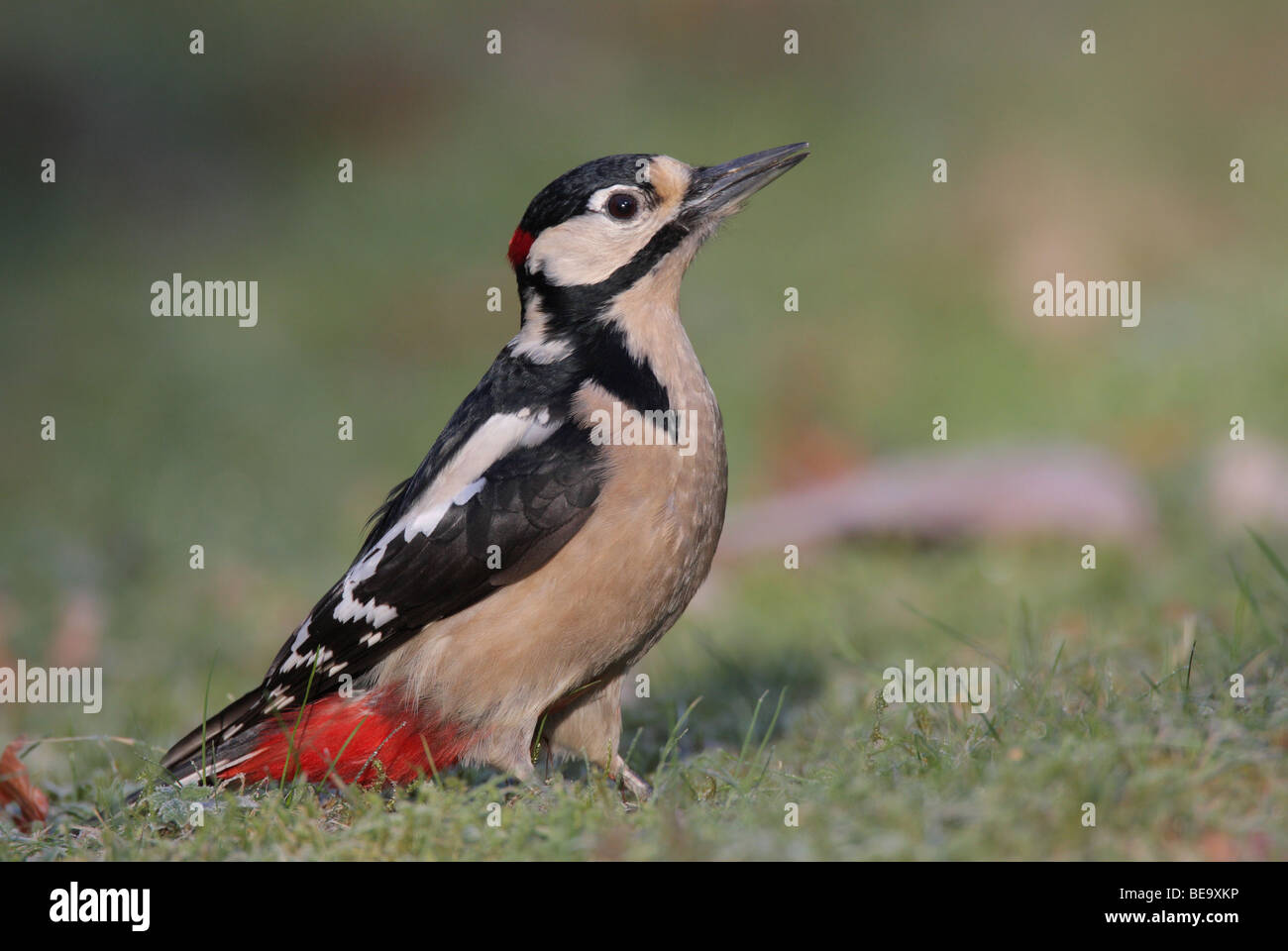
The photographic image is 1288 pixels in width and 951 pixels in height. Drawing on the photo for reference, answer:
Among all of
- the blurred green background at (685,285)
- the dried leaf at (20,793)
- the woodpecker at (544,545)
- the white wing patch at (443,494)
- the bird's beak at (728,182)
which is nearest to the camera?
the woodpecker at (544,545)

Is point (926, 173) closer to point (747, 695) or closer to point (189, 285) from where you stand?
point (189, 285)

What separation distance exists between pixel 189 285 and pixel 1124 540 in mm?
8740

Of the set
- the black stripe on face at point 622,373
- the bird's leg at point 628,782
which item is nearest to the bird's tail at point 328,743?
the bird's leg at point 628,782

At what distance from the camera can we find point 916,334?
1025cm

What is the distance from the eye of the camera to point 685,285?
447 inches

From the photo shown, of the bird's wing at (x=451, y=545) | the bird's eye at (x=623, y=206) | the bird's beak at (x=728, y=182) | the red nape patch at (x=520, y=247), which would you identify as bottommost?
the bird's wing at (x=451, y=545)

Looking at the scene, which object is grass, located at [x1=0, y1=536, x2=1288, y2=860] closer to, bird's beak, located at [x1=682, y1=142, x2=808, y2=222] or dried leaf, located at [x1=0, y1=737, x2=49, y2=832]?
dried leaf, located at [x1=0, y1=737, x2=49, y2=832]

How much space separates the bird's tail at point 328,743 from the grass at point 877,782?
0.09 meters

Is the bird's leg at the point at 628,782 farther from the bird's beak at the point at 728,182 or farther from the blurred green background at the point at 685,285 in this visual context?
the bird's beak at the point at 728,182

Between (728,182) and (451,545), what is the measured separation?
1365mm

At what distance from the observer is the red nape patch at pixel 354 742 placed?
374cm

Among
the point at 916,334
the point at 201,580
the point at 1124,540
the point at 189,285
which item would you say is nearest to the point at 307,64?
the point at 189,285

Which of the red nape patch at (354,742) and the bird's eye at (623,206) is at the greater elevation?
the bird's eye at (623,206)

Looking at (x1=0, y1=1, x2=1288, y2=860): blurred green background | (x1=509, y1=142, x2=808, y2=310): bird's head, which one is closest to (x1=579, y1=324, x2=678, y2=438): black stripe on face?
(x1=509, y1=142, x2=808, y2=310): bird's head
